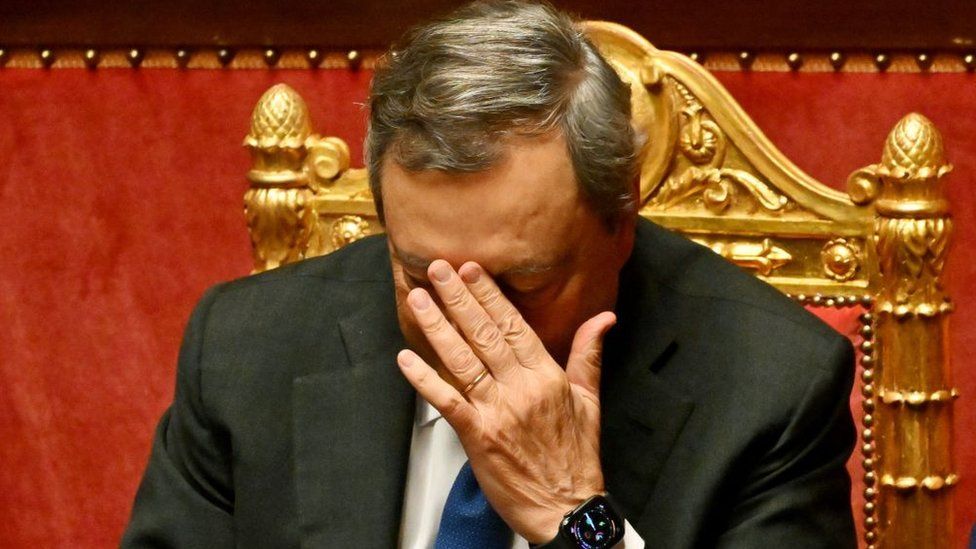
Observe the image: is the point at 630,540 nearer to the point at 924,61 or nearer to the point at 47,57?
the point at 924,61

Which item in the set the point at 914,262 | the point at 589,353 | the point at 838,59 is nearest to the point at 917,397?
the point at 914,262

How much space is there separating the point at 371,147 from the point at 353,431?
0.33 metres

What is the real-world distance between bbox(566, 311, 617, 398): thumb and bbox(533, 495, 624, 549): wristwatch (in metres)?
0.12

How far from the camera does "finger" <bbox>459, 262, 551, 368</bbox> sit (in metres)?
1.47

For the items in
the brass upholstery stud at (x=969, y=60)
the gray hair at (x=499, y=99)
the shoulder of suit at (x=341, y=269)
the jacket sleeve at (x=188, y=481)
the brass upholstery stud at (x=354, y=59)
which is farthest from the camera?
the brass upholstery stud at (x=354, y=59)

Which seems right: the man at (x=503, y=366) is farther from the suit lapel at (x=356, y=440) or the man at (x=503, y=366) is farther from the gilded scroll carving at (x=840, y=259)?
the gilded scroll carving at (x=840, y=259)

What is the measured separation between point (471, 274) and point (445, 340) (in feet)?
0.23

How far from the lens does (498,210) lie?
4.80ft

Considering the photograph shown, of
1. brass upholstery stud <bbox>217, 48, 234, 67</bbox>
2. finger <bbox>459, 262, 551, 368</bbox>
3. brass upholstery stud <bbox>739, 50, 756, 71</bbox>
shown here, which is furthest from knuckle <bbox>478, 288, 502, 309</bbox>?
brass upholstery stud <bbox>217, 48, 234, 67</bbox>

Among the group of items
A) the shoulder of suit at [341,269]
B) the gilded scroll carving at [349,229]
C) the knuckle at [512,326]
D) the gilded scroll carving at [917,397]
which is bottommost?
the gilded scroll carving at [917,397]

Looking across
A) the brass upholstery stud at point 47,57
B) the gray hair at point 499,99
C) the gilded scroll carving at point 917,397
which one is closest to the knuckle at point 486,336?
the gray hair at point 499,99

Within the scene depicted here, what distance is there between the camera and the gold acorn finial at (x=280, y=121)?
1945mm

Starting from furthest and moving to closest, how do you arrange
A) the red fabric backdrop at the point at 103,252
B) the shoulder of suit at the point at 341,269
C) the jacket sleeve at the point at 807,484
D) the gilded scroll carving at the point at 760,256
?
the red fabric backdrop at the point at 103,252, the gilded scroll carving at the point at 760,256, the shoulder of suit at the point at 341,269, the jacket sleeve at the point at 807,484

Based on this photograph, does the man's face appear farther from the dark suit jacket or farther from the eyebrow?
the dark suit jacket
